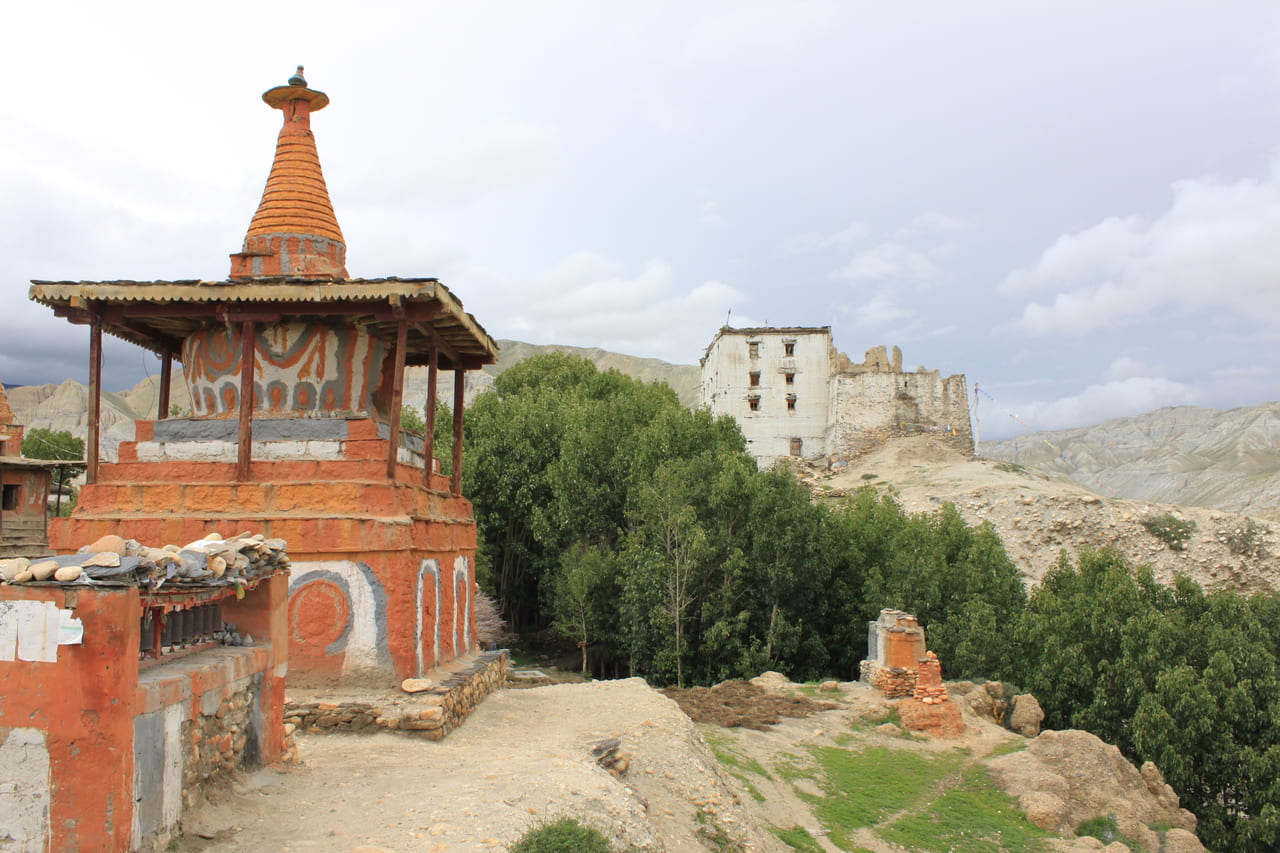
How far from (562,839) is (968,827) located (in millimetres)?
8579

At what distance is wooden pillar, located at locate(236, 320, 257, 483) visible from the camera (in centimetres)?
1145

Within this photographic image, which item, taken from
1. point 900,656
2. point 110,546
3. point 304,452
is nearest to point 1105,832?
point 900,656

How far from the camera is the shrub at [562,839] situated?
264 inches

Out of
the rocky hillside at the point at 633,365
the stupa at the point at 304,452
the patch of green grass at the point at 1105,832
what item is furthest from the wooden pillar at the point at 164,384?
the rocky hillside at the point at 633,365

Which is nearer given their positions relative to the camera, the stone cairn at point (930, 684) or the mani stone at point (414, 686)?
the mani stone at point (414, 686)

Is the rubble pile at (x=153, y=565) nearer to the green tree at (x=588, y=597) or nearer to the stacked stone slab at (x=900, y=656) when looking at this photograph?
the stacked stone slab at (x=900, y=656)

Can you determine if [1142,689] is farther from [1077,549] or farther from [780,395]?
[780,395]

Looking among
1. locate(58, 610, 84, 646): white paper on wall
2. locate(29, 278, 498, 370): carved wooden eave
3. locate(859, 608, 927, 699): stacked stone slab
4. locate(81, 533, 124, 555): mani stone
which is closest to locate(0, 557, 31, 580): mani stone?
locate(58, 610, 84, 646): white paper on wall

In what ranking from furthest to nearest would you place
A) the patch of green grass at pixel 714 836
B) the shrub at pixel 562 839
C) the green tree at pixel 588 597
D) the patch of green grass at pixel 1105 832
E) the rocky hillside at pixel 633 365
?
the rocky hillside at pixel 633 365 → the green tree at pixel 588 597 → the patch of green grass at pixel 1105 832 → the patch of green grass at pixel 714 836 → the shrub at pixel 562 839

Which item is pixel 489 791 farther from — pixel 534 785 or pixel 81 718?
pixel 81 718

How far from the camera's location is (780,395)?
5644 centimetres

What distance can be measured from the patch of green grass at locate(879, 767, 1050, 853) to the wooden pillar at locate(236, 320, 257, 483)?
403 inches

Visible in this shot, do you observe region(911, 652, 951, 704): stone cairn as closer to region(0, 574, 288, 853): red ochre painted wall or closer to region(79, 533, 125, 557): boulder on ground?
region(0, 574, 288, 853): red ochre painted wall

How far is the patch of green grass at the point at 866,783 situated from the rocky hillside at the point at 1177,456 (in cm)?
3716
